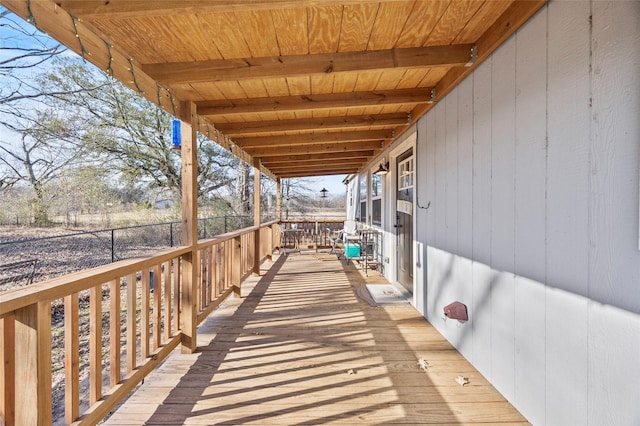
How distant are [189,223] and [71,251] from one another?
5463mm

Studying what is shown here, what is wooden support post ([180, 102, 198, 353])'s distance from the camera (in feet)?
8.56

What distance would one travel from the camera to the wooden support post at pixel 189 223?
2.61 metres

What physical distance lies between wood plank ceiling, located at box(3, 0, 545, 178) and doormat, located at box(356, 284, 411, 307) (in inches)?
91.3

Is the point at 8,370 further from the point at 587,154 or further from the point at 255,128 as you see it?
the point at 255,128

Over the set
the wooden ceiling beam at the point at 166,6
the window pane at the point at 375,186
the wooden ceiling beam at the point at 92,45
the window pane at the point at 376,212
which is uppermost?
the wooden ceiling beam at the point at 166,6

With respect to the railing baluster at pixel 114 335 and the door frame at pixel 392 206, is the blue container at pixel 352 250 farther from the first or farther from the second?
the railing baluster at pixel 114 335

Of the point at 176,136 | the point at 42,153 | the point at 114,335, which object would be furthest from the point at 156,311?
the point at 42,153

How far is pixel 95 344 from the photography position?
5.60 ft

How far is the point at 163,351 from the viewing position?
229 centimetres

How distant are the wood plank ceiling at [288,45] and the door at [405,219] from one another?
1.03 metres

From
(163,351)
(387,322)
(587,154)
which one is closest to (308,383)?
(163,351)

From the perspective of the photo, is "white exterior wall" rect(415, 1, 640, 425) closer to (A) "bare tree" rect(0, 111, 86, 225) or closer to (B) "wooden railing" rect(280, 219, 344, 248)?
(A) "bare tree" rect(0, 111, 86, 225)

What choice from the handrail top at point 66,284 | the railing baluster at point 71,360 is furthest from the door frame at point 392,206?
the railing baluster at point 71,360

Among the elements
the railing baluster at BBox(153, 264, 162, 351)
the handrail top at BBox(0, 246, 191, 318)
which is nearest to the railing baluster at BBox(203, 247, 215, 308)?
the railing baluster at BBox(153, 264, 162, 351)
